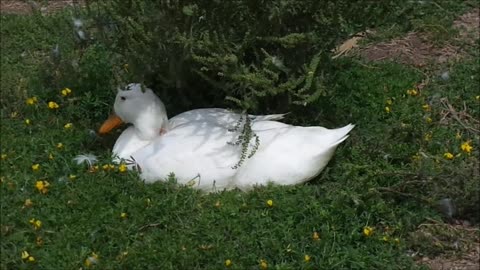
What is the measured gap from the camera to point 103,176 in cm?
489

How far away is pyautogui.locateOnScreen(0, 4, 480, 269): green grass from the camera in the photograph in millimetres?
4305

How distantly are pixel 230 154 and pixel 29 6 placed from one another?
11.4 ft

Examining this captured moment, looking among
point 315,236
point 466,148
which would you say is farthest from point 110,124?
point 466,148

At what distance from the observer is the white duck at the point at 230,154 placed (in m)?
4.71

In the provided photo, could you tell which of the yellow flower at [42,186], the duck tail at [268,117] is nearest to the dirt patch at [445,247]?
the duck tail at [268,117]

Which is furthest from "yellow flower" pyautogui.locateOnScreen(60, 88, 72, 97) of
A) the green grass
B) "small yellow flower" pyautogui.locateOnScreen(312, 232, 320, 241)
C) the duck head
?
"small yellow flower" pyautogui.locateOnScreen(312, 232, 320, 241)

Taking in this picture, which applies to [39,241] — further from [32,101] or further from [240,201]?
[32,101]

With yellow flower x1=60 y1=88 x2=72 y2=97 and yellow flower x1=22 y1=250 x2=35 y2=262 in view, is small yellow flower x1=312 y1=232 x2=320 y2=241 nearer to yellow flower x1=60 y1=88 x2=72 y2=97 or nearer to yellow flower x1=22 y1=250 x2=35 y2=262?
yellow flower x1=22 y1=250 x2=35 y2=262

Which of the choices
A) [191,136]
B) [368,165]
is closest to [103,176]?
[191,136]

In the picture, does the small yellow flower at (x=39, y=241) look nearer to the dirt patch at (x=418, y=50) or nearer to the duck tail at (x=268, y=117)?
the duck tail at (x=268, y=117)

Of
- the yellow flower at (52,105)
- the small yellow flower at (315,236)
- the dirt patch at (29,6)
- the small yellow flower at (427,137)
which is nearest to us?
the small yellow flower at (315,236)

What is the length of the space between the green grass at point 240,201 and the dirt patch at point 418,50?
80 cm

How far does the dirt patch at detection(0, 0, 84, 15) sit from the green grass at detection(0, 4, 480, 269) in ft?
6.18

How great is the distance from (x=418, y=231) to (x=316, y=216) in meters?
0.53
